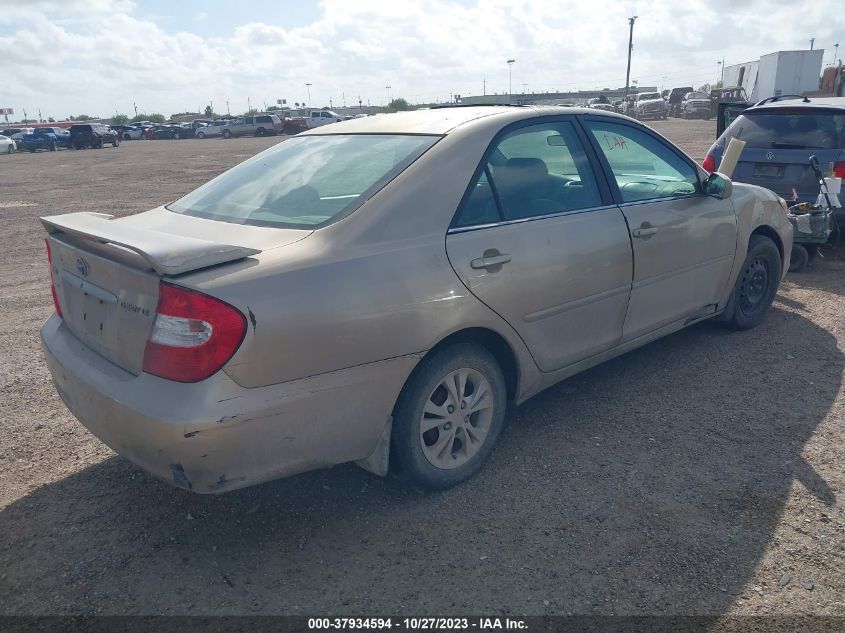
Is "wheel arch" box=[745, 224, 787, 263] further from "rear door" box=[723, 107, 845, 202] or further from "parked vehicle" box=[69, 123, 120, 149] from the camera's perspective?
"parked vehicle" box=[69, 123, 120, 149]

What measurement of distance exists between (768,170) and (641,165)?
3.58 metres

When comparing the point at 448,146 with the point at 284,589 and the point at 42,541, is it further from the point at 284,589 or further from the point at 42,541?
the point at 42,541

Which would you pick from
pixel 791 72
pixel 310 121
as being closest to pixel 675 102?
pixel 791 72

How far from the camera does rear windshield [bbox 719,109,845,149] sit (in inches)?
269

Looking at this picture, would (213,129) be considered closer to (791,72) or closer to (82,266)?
(791,72)

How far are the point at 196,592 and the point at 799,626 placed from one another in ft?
7.19

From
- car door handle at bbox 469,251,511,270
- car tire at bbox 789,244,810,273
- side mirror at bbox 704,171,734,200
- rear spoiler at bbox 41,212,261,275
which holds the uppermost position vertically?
rear spoiler at bbox 41,212,261,275

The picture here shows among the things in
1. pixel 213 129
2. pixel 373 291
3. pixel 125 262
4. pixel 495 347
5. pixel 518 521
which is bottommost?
pixel 213 129

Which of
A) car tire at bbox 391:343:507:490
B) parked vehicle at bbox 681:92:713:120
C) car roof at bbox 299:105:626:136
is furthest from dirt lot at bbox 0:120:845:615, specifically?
parked vehicle at bbox 681:92:713:120

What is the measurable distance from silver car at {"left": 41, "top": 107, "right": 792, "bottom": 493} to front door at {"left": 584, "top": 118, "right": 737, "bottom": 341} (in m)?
0.02

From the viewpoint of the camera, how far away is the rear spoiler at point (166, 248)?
8.13ft

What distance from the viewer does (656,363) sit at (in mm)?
4715

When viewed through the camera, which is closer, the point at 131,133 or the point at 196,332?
the point at 196,332

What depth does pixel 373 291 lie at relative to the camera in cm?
276
